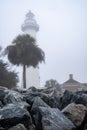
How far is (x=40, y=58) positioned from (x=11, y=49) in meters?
3.25

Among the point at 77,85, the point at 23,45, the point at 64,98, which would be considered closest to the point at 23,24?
the point at 77,85

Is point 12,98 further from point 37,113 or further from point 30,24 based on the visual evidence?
point 30,24

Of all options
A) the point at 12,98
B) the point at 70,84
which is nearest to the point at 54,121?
the point at 12,98

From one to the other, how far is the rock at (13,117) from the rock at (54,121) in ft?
1.27

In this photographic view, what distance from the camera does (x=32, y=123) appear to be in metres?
6.77

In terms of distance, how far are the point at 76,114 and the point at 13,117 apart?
67.8 inches

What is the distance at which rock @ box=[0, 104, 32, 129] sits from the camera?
634cm

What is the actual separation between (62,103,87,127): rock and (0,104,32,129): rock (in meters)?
1.19

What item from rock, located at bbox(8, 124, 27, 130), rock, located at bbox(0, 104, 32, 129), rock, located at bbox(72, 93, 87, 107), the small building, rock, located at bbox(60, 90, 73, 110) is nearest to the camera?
rock, located at bbox(8, 124, 27, 130)

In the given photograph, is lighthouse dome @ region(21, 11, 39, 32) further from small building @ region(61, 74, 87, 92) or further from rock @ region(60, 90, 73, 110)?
rock @ region(60, 90, 73, 110)

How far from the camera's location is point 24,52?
29547mm

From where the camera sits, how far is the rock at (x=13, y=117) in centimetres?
634

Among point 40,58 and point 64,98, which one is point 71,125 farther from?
point 40,58

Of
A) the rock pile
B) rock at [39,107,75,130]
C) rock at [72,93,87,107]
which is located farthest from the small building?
rock at [39,107,75,130]
